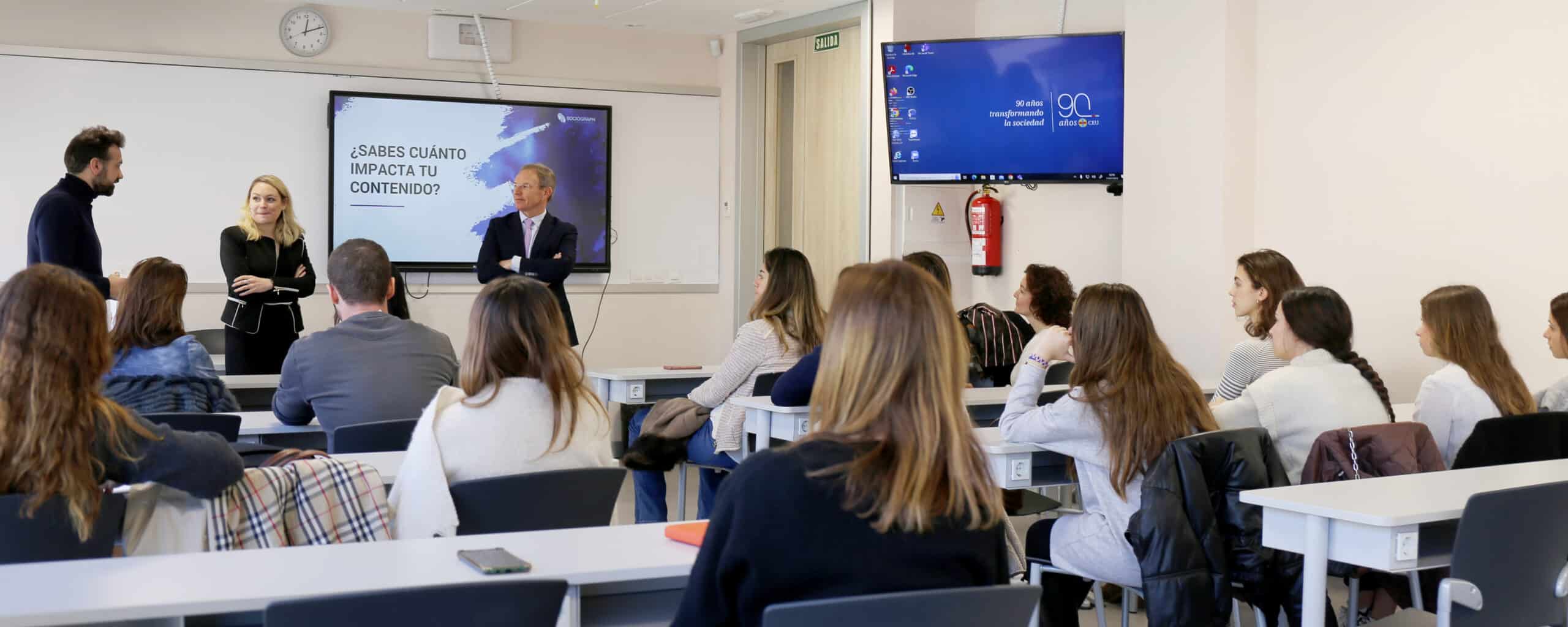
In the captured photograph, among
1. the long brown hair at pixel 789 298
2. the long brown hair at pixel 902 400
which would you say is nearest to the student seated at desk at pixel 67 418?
the long brown hair at pixel 902 400

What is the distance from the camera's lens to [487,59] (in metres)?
7.80

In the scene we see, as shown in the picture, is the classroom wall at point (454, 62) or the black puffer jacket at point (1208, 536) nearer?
the black puffer jacket at point (1208, 536)

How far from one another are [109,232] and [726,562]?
6.33 metres

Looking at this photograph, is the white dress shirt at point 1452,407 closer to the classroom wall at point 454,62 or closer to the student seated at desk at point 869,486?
the student seated at desk at point 869,486

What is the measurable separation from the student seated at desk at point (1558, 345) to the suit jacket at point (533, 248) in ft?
13.2

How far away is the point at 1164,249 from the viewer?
19.6 feet

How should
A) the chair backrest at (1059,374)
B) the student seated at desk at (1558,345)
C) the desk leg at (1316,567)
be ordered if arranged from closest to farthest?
the desk leg at (1316,567), the student seated at desk at (1558,345), the chair backrest at (1059,374)

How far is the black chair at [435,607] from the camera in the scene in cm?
151

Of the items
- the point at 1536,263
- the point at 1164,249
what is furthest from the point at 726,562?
the point at 1164,249

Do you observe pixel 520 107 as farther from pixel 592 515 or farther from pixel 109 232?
pixel 592 515

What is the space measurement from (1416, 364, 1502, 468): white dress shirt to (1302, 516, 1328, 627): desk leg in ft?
4.30

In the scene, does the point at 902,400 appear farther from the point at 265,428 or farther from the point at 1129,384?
the point at 265,428

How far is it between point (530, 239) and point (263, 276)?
4.60ft

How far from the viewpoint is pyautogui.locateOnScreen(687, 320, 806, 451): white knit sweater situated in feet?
15.5
